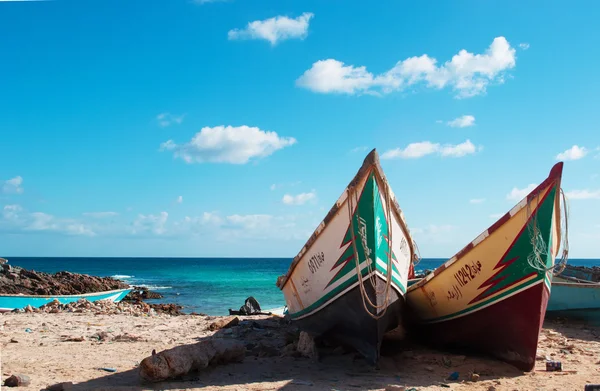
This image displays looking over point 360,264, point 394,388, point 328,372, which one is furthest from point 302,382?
point 360,264

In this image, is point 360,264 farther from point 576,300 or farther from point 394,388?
point 576,300

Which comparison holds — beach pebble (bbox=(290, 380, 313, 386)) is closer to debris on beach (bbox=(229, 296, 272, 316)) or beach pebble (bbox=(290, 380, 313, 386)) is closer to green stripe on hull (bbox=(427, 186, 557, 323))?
green stripe on hull (bbox=(427, 186, 557, 323))

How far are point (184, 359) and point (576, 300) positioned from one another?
31.3ft

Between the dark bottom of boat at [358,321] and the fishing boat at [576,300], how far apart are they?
19.4 ft

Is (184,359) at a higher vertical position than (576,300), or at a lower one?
lower

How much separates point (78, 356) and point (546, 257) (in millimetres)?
6742

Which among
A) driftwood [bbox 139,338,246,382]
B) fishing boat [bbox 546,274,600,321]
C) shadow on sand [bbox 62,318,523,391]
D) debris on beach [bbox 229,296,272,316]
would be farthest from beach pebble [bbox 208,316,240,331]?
fishing boat [bbox 546,274,600,321]

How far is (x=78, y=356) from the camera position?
684cm

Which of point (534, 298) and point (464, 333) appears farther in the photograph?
point (464, 333)

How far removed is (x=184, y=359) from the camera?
561 centimetres

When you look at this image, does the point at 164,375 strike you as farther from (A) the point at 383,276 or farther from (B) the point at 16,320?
(B) the point at 16,320

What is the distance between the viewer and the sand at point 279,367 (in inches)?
215

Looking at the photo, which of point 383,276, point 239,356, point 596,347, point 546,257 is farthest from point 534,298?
point 239,356

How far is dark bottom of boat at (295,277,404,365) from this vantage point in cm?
619
